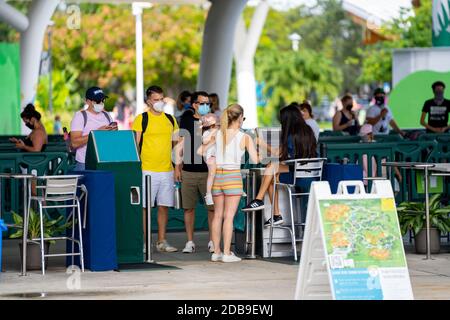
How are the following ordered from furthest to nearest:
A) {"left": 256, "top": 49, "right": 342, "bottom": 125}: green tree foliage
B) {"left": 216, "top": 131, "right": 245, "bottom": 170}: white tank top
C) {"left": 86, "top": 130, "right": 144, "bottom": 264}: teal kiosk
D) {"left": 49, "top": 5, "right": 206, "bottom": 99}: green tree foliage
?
{"left": 49, "top": 5, "right": 206, "bottom": 99}: green tree foliage → {"left": 256, "top": 49, "right": 342, "bottom": 125}: green tree foliage → {"left": 216, "top": 131, "right": 245, "bottom": 170}: white tank top → {"left": 86, "top": 130, "right": 144, "bottom": 264}: teal kiosk

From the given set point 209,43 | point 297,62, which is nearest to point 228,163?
point 209,43

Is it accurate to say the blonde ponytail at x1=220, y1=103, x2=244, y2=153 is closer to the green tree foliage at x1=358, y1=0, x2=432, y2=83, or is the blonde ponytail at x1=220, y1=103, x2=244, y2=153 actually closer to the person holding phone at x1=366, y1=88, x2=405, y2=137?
the person holding phone at x1=366, y1=88, x2=405, y2=137

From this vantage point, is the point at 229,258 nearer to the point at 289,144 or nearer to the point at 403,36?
the point at 289,144

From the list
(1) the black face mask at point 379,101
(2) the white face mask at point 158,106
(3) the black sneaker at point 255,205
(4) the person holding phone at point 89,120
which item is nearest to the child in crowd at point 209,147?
(3) the black sneaker at point 255,205

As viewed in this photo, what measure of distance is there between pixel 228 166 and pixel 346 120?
30.4 ft

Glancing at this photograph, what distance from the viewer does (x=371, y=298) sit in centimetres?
996

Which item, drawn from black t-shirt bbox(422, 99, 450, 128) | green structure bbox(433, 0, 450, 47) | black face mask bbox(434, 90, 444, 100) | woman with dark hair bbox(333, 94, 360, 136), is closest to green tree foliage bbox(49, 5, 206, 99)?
green structure bbox(433, 0, 450, 47)

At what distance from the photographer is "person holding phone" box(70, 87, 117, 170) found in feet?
49.6

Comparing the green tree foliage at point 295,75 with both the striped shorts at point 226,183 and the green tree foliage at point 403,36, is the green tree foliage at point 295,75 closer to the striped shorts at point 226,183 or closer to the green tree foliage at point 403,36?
the green tree foliage at point 403,36

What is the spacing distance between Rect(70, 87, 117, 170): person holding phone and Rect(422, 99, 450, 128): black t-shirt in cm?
863

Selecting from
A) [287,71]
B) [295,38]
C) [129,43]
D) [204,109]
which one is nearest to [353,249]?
[204,109]
